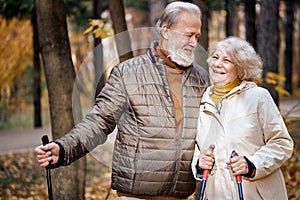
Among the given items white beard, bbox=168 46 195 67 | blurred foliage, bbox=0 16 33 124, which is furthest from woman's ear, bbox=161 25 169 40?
blurred foliage, bbox=0 16 33 124

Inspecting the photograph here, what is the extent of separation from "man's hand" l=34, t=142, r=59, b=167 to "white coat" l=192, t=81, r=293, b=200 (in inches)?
31.2

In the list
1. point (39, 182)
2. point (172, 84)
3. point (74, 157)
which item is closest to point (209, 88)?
point (172, 84)

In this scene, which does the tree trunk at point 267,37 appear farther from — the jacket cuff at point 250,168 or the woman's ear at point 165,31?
the jacket cuff at point 250,168

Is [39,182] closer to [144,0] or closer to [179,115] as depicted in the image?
[179,115]

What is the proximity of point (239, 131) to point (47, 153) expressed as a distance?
1078 mm

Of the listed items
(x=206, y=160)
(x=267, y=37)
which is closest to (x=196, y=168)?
(x=206, y=160)

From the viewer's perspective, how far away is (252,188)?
340 centimetres

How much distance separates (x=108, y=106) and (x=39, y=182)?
6.20 meters

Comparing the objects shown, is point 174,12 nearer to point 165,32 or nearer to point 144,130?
point 165,32

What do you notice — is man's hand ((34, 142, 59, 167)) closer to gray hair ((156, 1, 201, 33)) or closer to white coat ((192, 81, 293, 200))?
white coat ((192, 81, 293, 200))

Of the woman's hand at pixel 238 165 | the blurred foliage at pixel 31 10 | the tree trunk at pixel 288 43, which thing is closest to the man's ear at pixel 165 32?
the woman's hand at pixel 238 165

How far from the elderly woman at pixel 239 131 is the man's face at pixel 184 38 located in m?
0.16

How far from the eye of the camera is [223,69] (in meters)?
3.37

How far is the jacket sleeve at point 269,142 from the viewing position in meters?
A: 3.25
